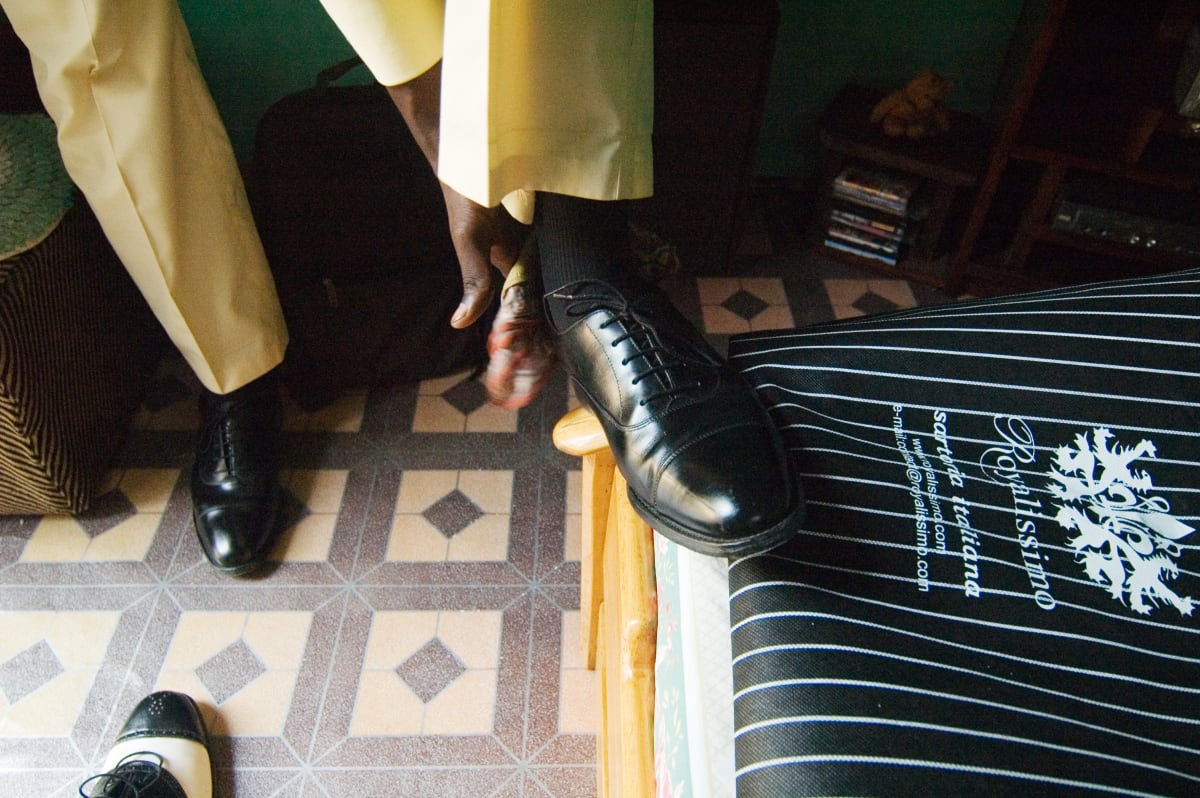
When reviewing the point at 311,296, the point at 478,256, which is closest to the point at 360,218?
the point at 311,296

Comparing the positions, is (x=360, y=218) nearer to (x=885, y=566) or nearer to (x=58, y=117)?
(x=58, y=117)

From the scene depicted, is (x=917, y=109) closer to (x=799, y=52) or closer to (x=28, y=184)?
(x=799, y=52)

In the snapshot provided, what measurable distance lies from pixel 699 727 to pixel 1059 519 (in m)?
0.30

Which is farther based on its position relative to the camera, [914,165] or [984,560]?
[914,165]

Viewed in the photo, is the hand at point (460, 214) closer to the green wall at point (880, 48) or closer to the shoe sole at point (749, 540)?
the shoe sole at point (749, 540)

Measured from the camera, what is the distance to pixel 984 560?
508mm

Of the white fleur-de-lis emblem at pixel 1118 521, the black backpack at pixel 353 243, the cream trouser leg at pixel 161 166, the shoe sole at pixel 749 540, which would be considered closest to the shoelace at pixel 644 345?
the shoe sole at pixel 749 540

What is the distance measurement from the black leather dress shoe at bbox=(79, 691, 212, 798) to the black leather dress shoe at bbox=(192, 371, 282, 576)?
21 cm

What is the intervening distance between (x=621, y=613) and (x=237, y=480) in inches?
29.5

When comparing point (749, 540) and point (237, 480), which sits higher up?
point (749, 540)

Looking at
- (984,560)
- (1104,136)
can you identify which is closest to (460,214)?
(984,560)

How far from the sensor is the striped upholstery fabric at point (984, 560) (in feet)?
1.38

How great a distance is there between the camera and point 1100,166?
134cm

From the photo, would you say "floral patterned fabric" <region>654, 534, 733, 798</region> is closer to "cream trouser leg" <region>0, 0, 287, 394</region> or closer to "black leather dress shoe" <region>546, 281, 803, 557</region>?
"black leather dress shoe" <region>546, 281, 803, 557</region>
